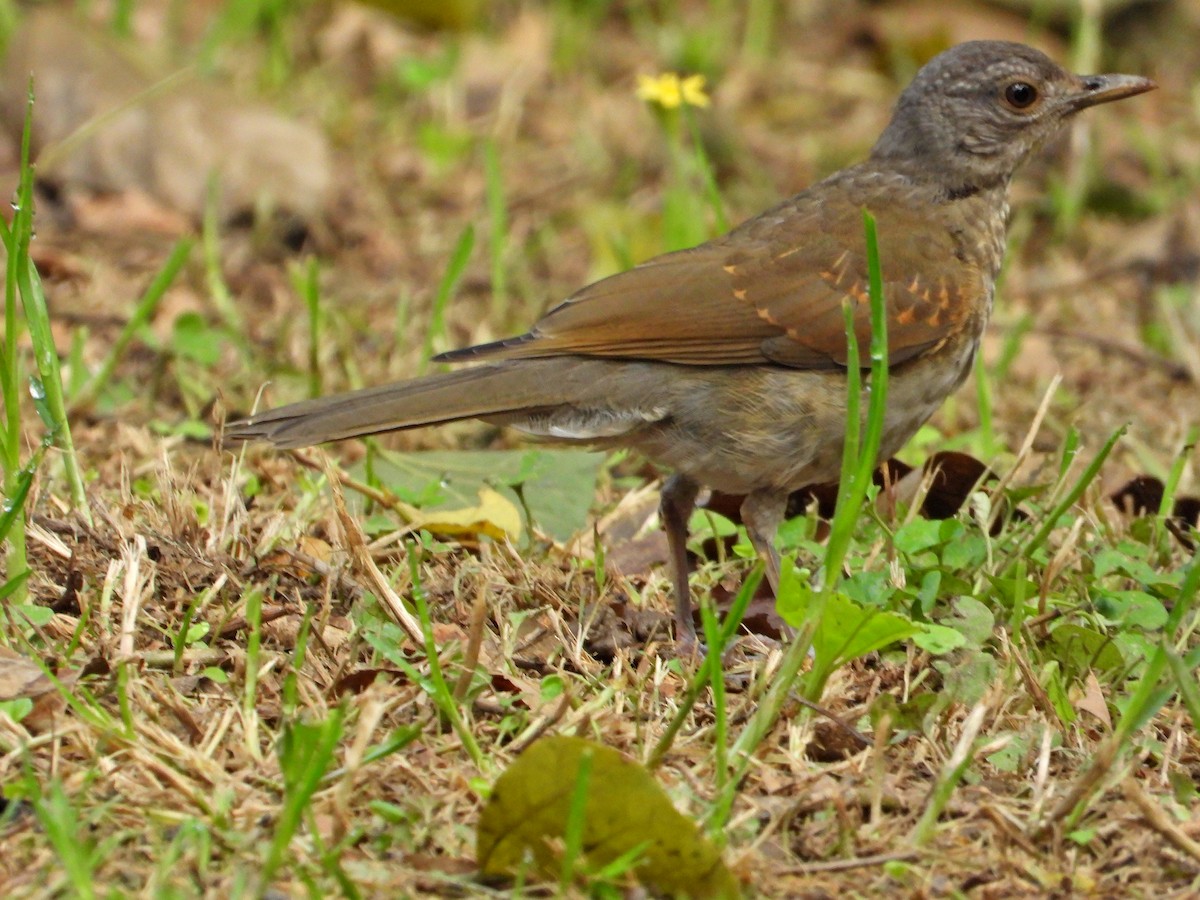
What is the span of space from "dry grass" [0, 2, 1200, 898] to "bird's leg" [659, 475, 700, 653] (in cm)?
14

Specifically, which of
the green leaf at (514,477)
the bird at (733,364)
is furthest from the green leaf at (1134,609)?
the green leaf at (514,477)

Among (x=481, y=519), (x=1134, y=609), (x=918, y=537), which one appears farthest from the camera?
(x=481, y=519)

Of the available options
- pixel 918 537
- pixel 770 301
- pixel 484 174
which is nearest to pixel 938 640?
pixel 918 537

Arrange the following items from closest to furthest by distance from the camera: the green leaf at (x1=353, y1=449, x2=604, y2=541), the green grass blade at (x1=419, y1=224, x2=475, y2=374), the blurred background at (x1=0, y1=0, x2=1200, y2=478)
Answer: the green leaf at (x1=353, y1=449, x2=604, y2=541) < the green grass blade at (x1=419, y1=224, x2=475, y2=374) < the blurred background at (x1=0, y1=0, x2=1200, y2=478)

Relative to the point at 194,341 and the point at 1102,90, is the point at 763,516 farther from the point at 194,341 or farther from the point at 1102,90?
the point at 194,341

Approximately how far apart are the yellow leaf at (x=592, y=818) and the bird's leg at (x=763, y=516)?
1.58 metres

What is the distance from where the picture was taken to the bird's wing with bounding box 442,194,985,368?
4352 mm

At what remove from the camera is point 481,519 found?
4367mm

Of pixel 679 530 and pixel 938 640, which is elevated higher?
pixel 938 640

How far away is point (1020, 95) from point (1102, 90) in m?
0.26

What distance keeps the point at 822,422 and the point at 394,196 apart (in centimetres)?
391

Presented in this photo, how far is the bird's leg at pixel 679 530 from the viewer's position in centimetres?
410

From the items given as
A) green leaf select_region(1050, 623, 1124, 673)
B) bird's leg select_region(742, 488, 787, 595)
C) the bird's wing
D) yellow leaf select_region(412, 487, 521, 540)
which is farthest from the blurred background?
green leaf select_region(1050, 623, 1124, 673)

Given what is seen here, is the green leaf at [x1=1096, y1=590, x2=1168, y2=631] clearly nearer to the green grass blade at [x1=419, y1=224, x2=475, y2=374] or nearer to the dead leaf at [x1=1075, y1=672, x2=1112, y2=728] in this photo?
the dead leaf at [x1=1075, y1=672, x2=1112, y2=728]
